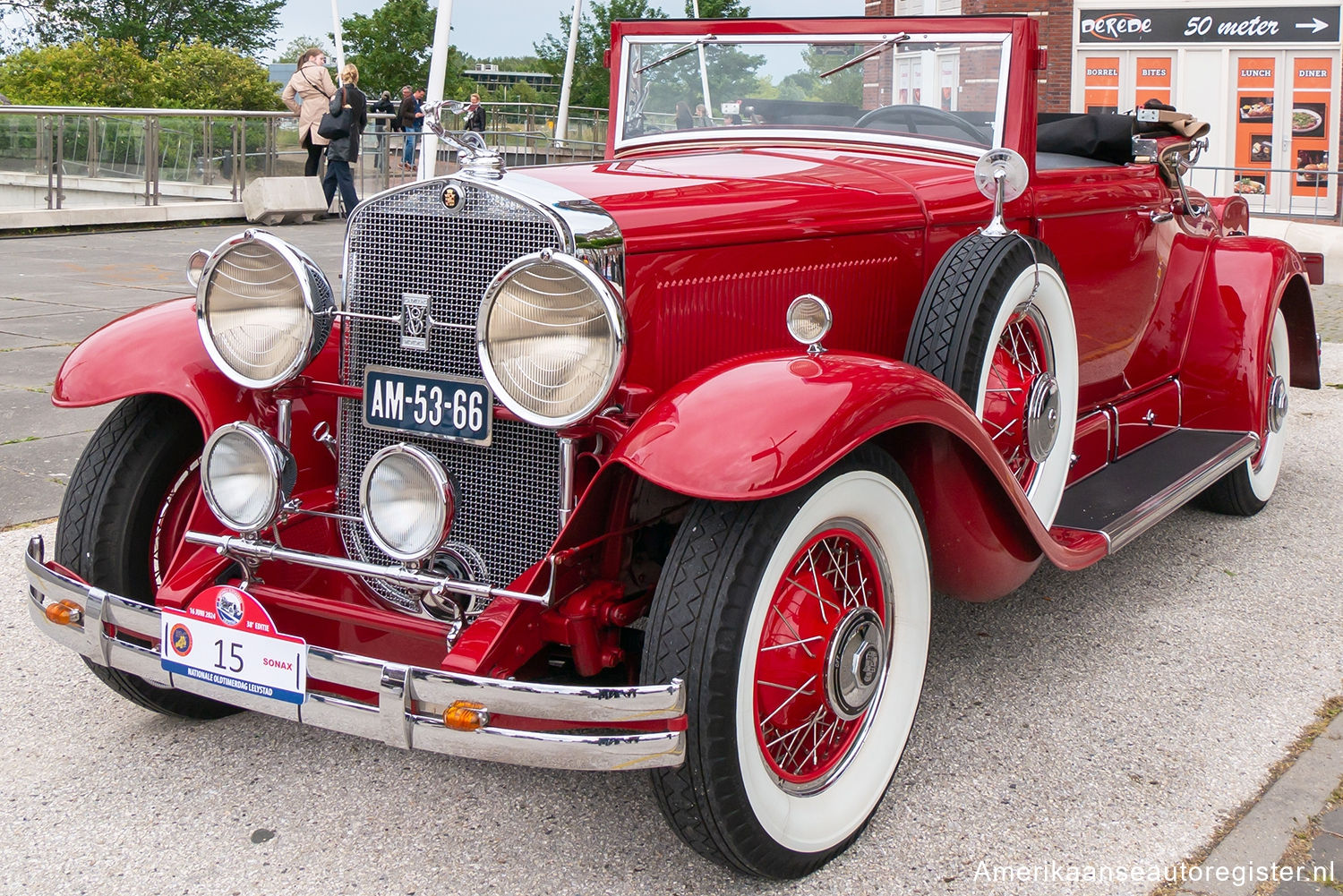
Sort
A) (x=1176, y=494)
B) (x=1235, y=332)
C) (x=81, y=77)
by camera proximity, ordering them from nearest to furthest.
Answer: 1. (x=1176, y=494)
2. (x=1235, y=332)
3. (x=81, y=77)

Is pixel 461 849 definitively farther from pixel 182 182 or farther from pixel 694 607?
pixel 182 182

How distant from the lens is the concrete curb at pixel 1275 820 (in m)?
2.38

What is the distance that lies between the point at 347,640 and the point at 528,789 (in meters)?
0.52

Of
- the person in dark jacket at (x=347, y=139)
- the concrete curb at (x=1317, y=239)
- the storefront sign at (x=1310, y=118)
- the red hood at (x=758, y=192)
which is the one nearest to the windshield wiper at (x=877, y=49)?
the red hood at (x=758, y=192)

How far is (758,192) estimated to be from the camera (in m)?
2.94

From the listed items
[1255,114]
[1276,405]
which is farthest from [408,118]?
[1276,405]

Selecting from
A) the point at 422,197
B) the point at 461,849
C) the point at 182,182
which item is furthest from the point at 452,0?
the point at 461,849

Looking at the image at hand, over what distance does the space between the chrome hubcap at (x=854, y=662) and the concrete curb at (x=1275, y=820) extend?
0.70m

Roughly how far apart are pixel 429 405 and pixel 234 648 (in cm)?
62

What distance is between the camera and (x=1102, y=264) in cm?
410

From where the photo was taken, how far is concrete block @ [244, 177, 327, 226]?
46.0 ft

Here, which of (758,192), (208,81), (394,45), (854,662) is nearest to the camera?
(854,662)

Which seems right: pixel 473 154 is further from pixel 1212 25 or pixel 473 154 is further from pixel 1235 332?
pixel 1212 25

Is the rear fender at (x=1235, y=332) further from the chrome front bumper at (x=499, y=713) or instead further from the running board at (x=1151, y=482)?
the chrome front bumper at (x=499, y=713)
